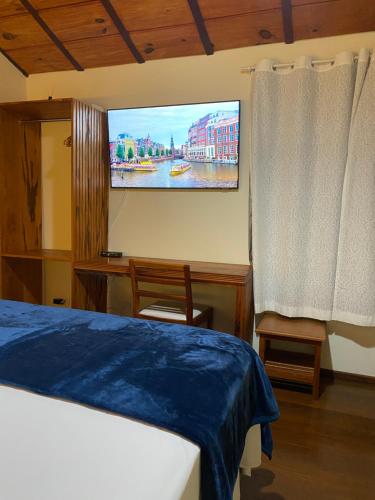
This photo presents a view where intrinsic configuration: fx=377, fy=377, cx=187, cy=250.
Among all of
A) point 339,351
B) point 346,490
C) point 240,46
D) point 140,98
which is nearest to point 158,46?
point 140,98

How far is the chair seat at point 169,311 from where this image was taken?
8.34 ft

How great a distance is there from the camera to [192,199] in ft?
9.66

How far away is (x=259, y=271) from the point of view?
268 cm

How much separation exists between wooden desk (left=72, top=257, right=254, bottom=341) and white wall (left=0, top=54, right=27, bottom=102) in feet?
5.12

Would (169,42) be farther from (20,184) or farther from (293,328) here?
(293,328)

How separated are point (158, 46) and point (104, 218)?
1376 millimetres

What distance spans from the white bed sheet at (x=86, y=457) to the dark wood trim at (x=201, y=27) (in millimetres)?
2401

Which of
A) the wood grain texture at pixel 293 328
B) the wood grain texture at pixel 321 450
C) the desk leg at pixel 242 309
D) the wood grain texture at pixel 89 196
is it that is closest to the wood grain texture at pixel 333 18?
the wood grain texture at pixel 89 196

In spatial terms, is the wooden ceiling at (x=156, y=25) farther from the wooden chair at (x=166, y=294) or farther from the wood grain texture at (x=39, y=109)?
the wooden chair at (x=166, y=294)

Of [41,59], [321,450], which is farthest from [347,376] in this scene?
[41,59]

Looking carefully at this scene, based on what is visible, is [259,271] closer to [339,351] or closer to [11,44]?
[339,351]

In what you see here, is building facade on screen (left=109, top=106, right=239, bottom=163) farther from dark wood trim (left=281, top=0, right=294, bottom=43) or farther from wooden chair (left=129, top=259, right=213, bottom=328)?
wooden chair (left=129, top=259, right=213, bottom=328)

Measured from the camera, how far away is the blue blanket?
1.00 meters

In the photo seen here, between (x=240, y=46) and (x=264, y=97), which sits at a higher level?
(x=240, y=46)
